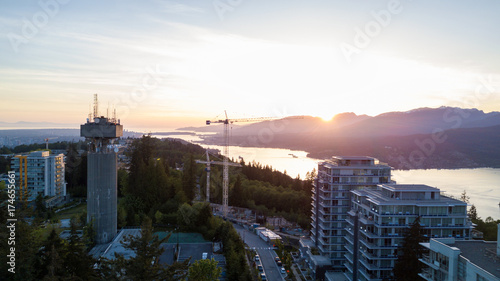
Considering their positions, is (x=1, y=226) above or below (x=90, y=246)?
above

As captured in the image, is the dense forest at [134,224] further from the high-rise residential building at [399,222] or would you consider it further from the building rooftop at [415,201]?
the building rooftop at [415,201]

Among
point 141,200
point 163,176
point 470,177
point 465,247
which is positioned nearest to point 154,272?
point 465,247

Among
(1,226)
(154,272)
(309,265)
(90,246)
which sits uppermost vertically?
(1,226)

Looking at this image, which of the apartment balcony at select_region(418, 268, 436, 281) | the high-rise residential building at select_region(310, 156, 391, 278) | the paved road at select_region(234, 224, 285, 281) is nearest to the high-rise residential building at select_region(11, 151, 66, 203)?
the paved road at select_region(234, 224, 285, 281)

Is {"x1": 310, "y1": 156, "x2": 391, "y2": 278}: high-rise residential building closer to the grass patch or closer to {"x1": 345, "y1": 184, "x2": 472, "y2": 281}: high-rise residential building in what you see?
{"x1": 345, "y1": 184, "x2": 472, "y2": 281}: high-rise residential building

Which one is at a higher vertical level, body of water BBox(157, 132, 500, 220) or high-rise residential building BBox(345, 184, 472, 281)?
high-rise residential building BBox(345, 184, 472, 281)

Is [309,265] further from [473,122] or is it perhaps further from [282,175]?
[473,122]

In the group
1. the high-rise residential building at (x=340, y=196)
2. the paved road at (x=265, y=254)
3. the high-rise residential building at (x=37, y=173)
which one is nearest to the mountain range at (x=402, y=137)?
the paved road at (x=265, y=254)
